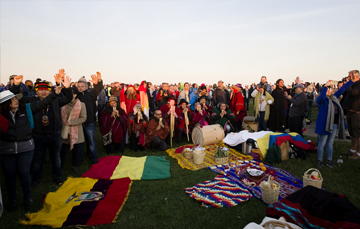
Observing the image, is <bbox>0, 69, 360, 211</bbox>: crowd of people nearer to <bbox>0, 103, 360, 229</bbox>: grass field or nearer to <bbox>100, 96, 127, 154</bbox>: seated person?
<bbox>100, 96, 127, 154</bbox>: seated person

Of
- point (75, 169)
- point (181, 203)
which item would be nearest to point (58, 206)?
point (75, 169)

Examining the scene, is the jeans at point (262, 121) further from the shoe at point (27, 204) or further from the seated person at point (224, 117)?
the shoe at point (27, 204)

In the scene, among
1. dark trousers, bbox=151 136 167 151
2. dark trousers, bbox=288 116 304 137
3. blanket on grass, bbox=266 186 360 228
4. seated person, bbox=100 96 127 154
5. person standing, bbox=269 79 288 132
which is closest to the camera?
blanket on grass, bbox=266 186 360 228

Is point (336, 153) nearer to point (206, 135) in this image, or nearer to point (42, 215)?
point (206, 135)

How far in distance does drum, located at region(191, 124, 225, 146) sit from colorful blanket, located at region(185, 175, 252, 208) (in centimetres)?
247

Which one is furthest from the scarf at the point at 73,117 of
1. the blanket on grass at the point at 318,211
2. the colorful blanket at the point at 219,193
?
the blanket on grass at the point at 318,211

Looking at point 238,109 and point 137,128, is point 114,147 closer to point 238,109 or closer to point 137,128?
point 137,128

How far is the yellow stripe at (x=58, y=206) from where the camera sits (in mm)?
3334

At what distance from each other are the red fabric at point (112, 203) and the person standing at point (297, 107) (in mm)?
5620

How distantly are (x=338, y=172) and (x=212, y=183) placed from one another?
10.2 ft

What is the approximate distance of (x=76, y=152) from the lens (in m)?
5.55

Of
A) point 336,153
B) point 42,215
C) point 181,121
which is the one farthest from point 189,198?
point 336,153

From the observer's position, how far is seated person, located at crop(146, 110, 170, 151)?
734 centimetres

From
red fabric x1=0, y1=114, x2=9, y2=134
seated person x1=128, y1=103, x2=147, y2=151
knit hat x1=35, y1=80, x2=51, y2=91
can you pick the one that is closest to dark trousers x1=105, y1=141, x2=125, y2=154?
seated person x1=128, y1=103, x2=147, y2=151
